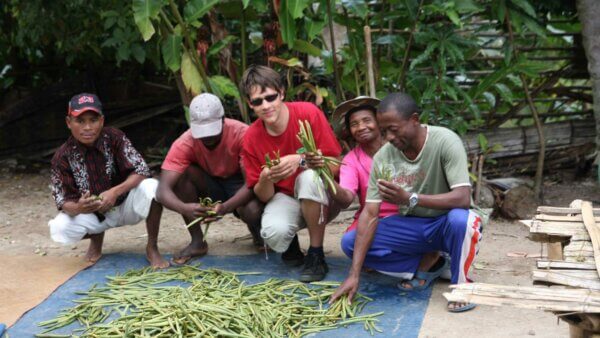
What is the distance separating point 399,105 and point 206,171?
1507mm

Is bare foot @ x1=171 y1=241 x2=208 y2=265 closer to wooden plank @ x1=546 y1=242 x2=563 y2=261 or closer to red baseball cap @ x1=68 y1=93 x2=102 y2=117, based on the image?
red baseball cap @ x1=68 y1=93 x2=102 y2=117

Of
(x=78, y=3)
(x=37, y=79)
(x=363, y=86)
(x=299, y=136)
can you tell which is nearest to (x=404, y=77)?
(x=363, y=86)

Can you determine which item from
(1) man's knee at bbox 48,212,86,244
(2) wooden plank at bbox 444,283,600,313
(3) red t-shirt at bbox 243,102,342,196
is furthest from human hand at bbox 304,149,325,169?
(1) man's knee at bbox 48,212,86,244

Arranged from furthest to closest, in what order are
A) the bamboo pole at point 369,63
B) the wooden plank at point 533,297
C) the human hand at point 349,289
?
1. the bamboo pole at point 369,63
2. the human hand at point 349,289
3. the wooden plank at point 533,297

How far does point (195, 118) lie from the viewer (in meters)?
4.39

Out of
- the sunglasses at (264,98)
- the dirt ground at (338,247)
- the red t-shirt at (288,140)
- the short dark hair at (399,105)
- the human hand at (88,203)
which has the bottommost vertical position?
the dirt ground at (338,247)

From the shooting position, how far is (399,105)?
362 centimetres

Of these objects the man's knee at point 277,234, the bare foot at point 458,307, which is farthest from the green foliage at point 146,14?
the bare foot at point 458,307

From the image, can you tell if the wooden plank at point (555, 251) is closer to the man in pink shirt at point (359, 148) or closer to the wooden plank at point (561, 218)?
the wooden plank at point (561, 218)

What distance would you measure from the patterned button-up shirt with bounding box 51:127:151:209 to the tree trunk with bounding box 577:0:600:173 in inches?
135

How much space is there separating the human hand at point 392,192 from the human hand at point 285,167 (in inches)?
26.3

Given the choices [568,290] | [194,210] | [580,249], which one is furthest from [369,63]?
[568,290]

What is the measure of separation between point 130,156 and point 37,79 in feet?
13.5

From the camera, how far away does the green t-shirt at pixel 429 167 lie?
371 cm
